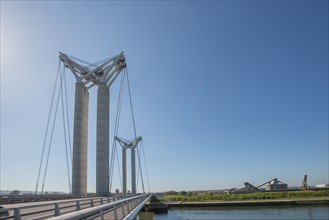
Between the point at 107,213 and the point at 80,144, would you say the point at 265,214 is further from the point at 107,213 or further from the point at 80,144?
the point at 107,213

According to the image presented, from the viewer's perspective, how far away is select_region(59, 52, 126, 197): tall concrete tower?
38.8 m

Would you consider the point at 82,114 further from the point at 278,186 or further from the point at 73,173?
the point at 278,186

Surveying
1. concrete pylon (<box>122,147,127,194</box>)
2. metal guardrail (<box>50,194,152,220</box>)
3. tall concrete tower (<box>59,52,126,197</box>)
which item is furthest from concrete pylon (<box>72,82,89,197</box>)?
concrete pylon (<box>122,147,127,194</box>)

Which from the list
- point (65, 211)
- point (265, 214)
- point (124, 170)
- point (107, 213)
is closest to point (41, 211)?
point (65, 211)

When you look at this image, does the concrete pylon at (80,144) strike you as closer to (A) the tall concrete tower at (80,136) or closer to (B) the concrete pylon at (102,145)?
(A) the tall concrete tower at (80,136)

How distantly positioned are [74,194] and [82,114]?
10.8m

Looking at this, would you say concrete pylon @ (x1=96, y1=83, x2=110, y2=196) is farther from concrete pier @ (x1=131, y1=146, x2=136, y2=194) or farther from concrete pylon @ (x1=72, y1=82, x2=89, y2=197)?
concrete pier @ (x1=131, y1=146, x2=136, y2=194)

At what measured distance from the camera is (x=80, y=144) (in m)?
40.5

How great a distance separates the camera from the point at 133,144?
11262cm

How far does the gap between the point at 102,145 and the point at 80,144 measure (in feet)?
11.5

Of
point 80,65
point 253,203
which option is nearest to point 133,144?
point 253,203

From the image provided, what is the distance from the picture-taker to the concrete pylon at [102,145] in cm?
3838

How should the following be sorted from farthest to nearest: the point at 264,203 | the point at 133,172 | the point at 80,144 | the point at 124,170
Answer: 1. the point at 133,172
2. the point at 124,170
3. the point at 264,203
4. the point at 80,144

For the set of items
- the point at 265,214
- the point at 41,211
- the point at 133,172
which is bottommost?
the point at 265,214
